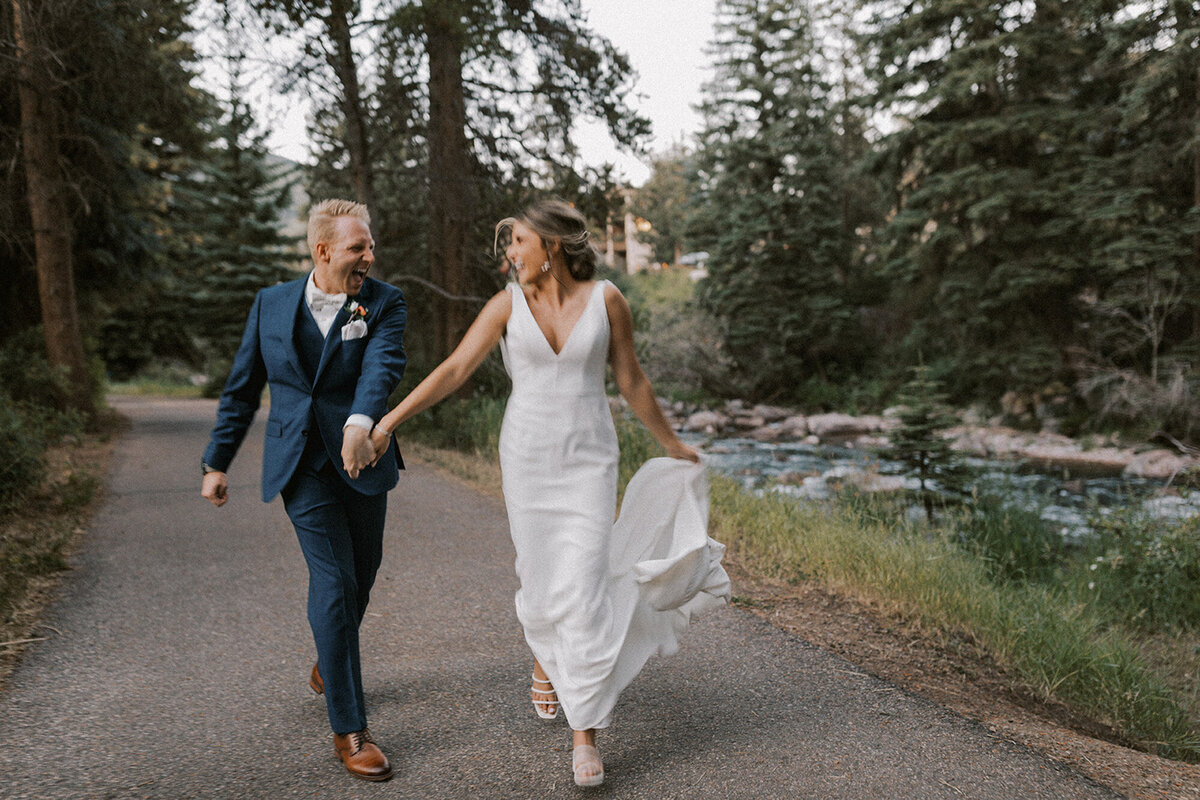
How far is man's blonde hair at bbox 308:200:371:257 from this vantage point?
3162 mm

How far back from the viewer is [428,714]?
3.52 metres

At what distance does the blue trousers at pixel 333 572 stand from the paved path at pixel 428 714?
0.91ft

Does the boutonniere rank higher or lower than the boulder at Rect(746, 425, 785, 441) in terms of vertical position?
higher

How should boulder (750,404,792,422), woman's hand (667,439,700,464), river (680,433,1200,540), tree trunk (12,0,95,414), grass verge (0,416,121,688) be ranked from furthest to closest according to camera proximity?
boulder (750,404,792,422), tree trunk (12,0,95,414), river (680,433,1200,540), grass verge (0,416,121,688), woman's hand (667,439,700,464)

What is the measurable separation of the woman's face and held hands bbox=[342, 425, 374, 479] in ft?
2.67

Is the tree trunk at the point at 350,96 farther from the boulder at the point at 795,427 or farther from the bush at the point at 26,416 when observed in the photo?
the boulder at the point at 795,427

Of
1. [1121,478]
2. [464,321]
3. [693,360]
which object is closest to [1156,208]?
[1121,478]

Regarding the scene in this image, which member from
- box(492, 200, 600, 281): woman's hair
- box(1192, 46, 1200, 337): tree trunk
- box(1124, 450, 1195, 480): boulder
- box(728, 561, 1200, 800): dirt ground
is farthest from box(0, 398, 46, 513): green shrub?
box(1192, 46, 1200, 337): tree trunk

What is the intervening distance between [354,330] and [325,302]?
206mm

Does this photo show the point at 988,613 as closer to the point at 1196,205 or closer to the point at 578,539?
the point at 578,539

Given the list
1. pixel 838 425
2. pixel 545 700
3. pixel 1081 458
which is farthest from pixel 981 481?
pixel 838 425

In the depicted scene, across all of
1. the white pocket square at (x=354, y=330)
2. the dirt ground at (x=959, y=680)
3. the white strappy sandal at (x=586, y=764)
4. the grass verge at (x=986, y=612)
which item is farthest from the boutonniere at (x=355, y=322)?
the grass verge at (x=986, y=612)

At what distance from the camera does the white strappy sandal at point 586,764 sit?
9.31 feet

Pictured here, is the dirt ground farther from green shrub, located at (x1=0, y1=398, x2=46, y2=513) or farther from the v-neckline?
green shrub, located at (x1=0, y1=398, x2=46, y2=513)
